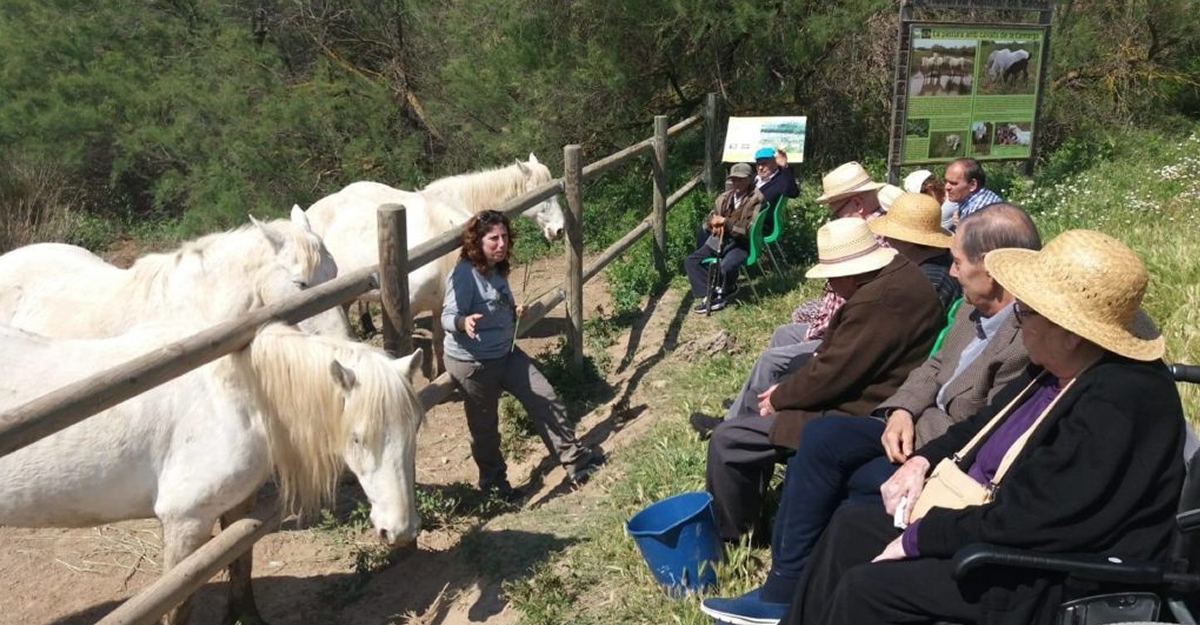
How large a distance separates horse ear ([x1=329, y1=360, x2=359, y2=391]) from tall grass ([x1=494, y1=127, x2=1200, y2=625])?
1.07 m

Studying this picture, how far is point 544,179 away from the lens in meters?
7.79

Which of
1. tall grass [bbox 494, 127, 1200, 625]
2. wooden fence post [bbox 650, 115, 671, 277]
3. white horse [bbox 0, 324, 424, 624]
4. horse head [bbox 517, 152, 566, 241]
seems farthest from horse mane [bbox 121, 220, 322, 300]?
wooden fence post [bbox 650, 115, 671, 277]

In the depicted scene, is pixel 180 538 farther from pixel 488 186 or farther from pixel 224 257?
pixel 488 186

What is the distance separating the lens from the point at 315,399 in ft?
11.2

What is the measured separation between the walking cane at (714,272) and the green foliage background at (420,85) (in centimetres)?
324

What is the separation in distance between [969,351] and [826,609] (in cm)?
119

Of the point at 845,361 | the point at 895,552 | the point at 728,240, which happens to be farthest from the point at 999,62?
the point at 895,552

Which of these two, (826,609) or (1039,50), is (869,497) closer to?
(826,609)

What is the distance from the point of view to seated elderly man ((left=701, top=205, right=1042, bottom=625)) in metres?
3.00

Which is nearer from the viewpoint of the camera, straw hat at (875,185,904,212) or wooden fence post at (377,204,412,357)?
wooden fence post at (377,204,412,357)

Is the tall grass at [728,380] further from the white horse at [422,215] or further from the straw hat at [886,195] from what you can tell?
the white horse at [422,215]

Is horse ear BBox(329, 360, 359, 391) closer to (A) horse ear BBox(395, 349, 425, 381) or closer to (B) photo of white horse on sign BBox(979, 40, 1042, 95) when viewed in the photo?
(A) horse ear BBox(395, 349, 425, 381)

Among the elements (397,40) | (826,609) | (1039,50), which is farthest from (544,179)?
(397,40)

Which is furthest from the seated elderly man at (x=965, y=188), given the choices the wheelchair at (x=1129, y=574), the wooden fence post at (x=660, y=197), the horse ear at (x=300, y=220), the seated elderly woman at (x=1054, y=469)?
the horse ear at (x=300, y=220)
